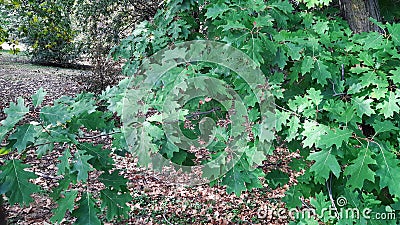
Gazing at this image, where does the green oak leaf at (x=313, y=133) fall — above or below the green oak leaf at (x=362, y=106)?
below

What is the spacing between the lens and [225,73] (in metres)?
2.12

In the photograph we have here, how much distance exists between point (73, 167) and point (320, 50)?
135 cm

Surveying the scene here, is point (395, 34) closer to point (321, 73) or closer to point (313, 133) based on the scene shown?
point (321, 73)

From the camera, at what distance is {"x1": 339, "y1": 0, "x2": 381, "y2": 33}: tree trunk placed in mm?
2381

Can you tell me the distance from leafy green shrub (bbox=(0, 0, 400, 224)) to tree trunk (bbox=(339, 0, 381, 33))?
164 millimetres

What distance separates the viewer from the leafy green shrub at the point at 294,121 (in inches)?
57.4

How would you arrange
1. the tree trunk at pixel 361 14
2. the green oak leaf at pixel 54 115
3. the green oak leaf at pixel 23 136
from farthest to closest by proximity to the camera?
the tree trunk at pixel 361 14 < the green oak leaf at pixel 54 115 < the green oak leaf at pixel 23 136

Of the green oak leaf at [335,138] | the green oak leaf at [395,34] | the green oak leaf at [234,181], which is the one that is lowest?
the green oak leaf at [234,181]

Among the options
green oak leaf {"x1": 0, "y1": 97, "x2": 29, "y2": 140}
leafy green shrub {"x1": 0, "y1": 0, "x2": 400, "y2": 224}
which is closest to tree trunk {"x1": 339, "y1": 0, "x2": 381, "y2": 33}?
leafy green shrub {"x1": 0, "y1": 0, "x2": 400, "y2": 224}

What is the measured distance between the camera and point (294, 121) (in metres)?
1.84

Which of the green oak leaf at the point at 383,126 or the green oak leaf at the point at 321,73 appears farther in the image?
the green oak leaf at the point at 321,73

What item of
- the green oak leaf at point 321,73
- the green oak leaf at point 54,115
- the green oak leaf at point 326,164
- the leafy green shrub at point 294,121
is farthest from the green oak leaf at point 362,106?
the green oak leaf at point 54,115

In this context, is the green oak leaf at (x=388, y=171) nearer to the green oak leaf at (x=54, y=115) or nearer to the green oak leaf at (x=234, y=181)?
the green oak leaf at (x=234, y=181)

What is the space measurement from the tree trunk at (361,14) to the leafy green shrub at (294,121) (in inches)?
6.4
